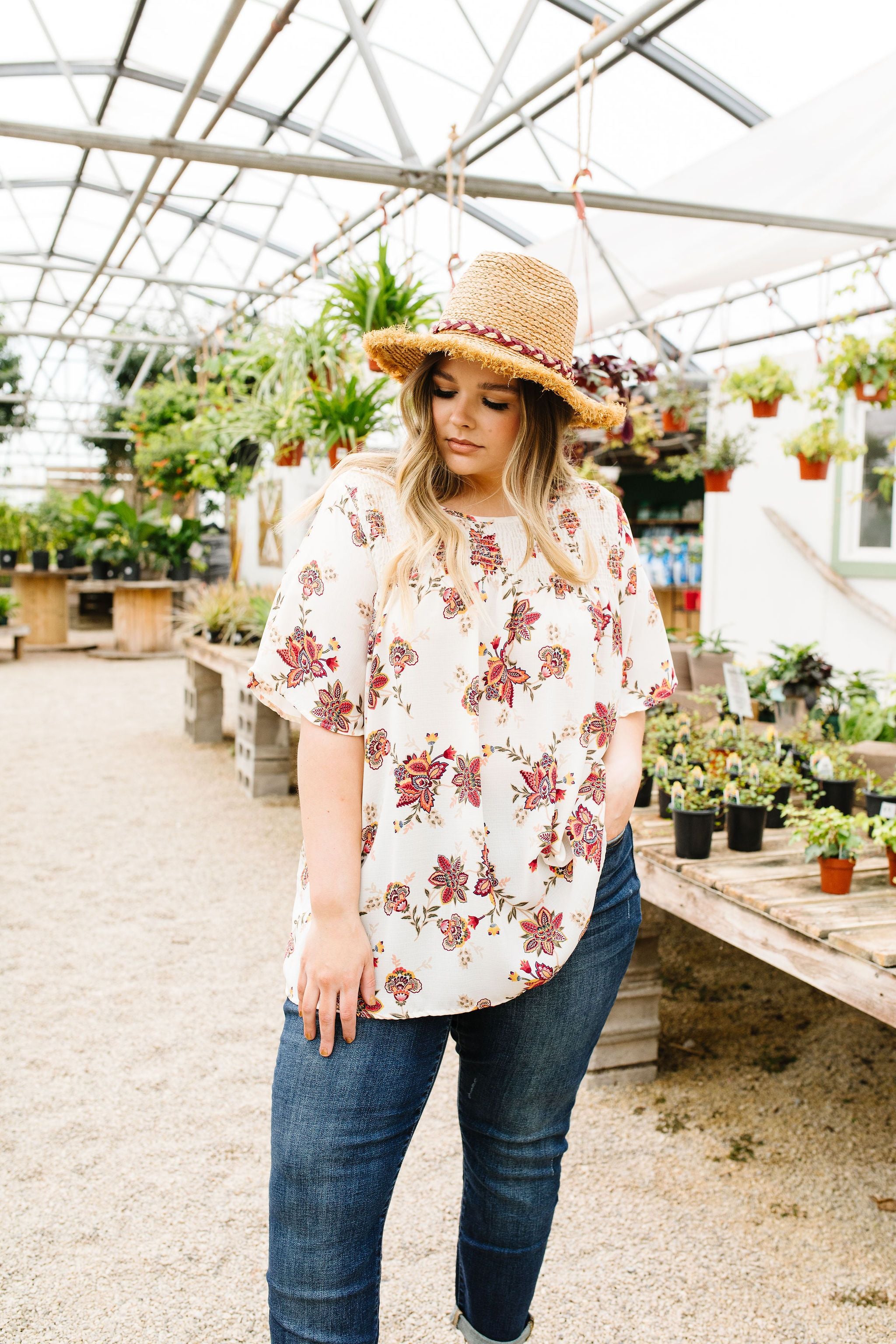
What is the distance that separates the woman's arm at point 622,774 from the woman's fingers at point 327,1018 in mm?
403

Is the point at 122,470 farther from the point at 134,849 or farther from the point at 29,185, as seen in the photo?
the point at 134,849

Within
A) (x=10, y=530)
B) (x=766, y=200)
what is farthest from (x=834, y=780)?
(x=10, y=530)

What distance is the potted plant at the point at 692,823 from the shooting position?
2234mm

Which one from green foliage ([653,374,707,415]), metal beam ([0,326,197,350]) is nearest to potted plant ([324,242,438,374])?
green foliage ([653,374,707,415])

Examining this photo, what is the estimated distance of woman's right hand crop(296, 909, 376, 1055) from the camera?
3.63 feet

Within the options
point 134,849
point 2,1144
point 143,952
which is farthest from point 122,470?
point 2,1144

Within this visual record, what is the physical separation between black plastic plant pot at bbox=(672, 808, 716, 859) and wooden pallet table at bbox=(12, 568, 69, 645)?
34.1 ft

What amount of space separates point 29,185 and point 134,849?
233 inches

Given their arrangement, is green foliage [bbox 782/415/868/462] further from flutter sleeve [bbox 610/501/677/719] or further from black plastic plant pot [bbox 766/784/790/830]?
flutter sleeve [bbox 610/501/677/719]

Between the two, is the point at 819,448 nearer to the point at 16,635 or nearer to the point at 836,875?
the point at 836,875

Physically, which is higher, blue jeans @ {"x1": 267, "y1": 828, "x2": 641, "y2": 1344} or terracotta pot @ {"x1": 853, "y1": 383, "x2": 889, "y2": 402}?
terracotta pot @ {"x1": 853, "y1": 383, "x2": 889, "y2": 402}

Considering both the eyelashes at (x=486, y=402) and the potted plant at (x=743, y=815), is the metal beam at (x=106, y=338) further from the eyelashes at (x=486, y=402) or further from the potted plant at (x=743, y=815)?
the eyelashes at (x=486, y=402)

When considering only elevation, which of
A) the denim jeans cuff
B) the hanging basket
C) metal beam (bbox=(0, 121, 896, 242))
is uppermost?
metal beam (bbox=(0, 121, 896, 242))

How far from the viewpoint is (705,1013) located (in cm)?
296
